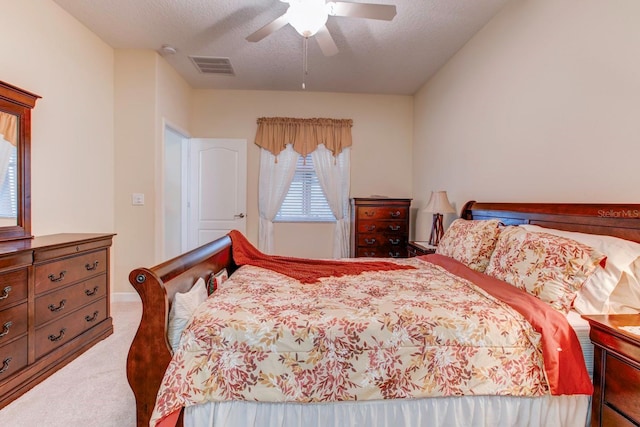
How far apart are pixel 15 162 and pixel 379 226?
352cm

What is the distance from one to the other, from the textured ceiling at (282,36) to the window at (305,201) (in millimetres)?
1271

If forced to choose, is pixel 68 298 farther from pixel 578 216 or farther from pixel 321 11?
pixel 578 216

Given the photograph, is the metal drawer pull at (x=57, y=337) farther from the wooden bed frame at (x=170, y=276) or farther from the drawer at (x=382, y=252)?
the drawer at (x=382, y=252)

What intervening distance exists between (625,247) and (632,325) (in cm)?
40

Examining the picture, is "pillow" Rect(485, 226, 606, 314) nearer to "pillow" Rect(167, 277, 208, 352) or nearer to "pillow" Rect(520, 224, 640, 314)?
"pillow" Rect(520, 224, 640, 314)

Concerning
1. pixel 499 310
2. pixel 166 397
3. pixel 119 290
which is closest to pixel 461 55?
pixel 499 310

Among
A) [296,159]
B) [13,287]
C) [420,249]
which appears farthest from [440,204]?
[13,287]

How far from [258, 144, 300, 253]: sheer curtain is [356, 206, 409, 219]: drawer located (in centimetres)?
119

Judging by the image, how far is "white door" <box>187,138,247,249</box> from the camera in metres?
4.45

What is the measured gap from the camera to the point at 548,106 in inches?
85.0

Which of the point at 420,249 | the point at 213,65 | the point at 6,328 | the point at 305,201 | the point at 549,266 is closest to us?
the point at 549,266

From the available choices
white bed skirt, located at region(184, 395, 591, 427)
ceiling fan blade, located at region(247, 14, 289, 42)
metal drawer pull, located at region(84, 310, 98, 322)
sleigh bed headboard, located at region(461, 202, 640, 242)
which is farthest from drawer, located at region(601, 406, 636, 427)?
metal drawer pull, located at region(84, 310, 98, 322)

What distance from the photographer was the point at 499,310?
144 centimetres

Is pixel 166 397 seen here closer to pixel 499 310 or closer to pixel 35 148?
pixel 499 310
